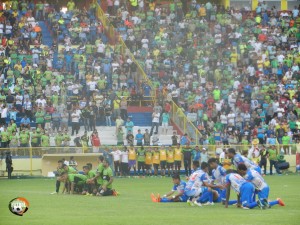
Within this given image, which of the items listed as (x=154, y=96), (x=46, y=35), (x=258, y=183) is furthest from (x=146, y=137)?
(x=258, y=183)

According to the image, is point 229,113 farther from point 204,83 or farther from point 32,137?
point 32,137

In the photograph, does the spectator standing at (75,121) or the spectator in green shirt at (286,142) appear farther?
the spectator standing at (75,121)

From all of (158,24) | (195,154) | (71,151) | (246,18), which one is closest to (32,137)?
(71,151)

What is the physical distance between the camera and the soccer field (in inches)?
765

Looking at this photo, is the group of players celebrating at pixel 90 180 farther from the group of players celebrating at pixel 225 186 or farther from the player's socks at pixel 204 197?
the player's socks at pixel 204 197

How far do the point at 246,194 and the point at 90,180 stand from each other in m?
6.14

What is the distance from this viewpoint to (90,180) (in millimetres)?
27375

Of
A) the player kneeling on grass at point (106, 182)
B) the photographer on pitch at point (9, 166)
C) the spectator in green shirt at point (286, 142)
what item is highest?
the spectator in green shirt at point (286, 142)

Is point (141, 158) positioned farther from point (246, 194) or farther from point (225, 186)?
point (246, 194)

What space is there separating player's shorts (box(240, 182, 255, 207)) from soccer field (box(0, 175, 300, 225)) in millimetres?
297

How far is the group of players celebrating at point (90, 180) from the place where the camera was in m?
27.2

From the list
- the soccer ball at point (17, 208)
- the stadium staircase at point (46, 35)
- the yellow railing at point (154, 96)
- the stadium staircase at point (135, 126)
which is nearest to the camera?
the soccer ball at point (17, 208)

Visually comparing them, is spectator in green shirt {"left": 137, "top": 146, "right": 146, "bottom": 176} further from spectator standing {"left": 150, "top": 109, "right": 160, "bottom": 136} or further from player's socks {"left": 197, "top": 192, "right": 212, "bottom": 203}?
player's socks {"left": 197, "top": 192, "right": 212, "bottom": 203}

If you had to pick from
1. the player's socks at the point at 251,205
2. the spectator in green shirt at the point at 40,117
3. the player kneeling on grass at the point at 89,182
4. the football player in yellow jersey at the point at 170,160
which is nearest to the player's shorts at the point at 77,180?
the player kneeling on grass at the point at 89,182
